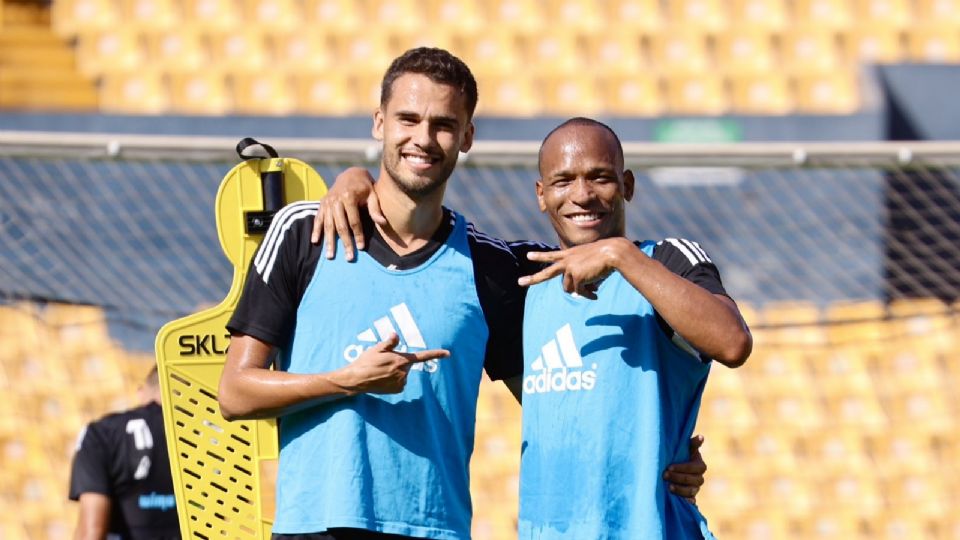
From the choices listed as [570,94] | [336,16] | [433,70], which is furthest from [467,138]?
[336,16]

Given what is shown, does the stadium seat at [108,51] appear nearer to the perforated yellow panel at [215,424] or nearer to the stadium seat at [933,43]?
the stadium seat at [933,43]

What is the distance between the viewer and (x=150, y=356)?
8.28 meters

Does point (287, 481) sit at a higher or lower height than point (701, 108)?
lower

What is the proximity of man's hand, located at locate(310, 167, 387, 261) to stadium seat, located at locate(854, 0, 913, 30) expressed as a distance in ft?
22.8

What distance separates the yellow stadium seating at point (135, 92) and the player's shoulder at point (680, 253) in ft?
21.4

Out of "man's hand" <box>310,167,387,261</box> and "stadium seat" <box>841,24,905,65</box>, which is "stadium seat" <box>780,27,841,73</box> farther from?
"man's hand" <box>310,167,387,261</box>

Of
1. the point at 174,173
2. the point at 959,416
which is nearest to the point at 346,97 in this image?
the point at 174,173

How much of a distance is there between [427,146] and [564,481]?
73cm

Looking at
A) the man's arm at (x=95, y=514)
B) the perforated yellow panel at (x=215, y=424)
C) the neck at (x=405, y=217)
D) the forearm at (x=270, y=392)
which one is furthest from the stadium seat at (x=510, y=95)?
the forearm at (x=270, y=392)

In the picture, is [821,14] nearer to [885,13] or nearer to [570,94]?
[885,13]

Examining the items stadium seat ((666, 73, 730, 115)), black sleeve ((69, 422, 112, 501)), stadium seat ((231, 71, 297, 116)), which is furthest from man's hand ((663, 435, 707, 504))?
stadium seat ((231, 71, 297, 116))

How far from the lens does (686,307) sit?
2.94 m

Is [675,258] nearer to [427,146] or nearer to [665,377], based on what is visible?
[665,377]

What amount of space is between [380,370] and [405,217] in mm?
447
